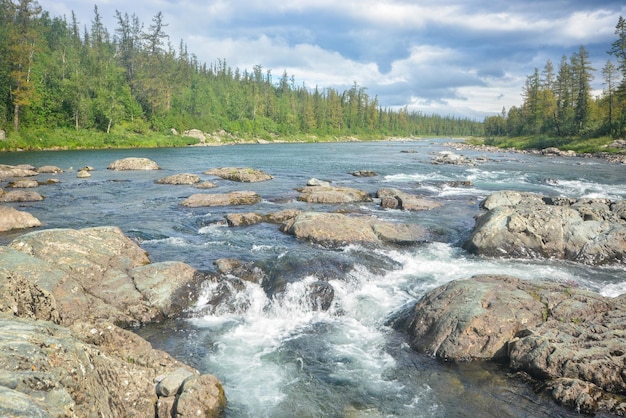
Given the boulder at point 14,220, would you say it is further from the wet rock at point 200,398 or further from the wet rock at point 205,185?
the wet rock at point 200,398

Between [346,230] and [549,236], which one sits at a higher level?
[549,236]

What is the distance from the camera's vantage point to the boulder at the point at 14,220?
18.7 meters

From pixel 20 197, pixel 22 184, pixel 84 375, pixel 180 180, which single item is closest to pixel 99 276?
pixel 84 375

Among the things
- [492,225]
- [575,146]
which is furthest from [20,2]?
[575,146]

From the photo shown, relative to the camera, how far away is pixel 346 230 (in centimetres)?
1880

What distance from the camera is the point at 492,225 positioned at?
17781mm

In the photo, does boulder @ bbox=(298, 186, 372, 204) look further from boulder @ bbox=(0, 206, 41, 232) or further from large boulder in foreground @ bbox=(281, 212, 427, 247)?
boulder @ bbox=(0, 206, 41, 232)

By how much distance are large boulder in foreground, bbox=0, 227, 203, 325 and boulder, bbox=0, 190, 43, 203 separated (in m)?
16.2

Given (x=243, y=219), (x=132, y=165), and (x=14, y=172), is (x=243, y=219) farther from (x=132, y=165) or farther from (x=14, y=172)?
(x=132, y=165)

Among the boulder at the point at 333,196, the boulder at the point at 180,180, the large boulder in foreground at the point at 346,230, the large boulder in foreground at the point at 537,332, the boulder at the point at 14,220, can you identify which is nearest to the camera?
the large boulder in foreground at the point at 537,332

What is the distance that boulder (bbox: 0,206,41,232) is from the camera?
18.7 metres

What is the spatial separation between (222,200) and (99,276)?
14153mm

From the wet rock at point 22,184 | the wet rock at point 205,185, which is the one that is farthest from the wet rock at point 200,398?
the wet rock at point 22,184

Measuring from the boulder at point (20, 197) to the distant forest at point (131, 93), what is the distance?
4743 centimetres
